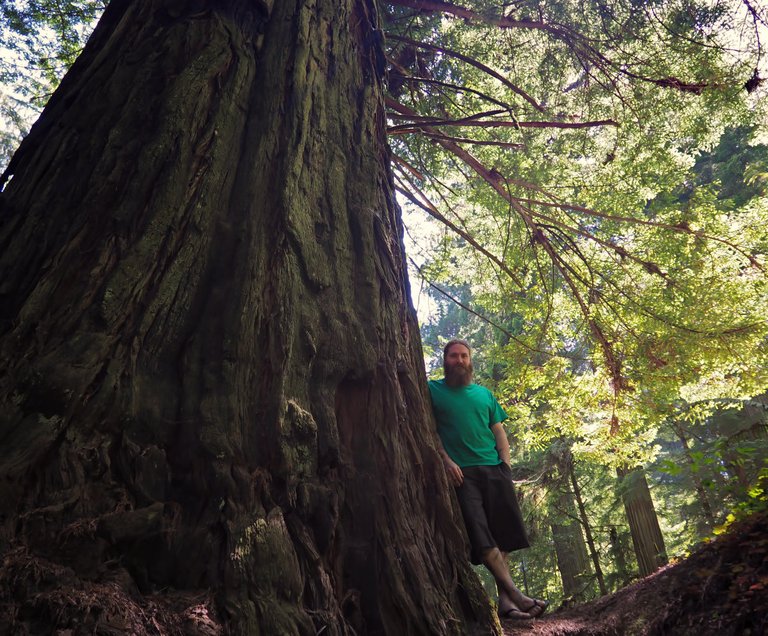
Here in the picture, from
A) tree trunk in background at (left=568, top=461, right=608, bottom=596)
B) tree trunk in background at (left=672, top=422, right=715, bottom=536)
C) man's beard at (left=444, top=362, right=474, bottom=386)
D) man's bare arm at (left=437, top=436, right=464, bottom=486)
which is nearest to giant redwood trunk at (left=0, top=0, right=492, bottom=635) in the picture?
man's bare arm at (left=437, top=436, right=464, bottom=486)

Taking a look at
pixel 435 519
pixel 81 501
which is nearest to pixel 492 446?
pixel 435 519

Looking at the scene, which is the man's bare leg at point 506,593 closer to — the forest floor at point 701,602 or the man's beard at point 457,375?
the forest floor at point 701,602

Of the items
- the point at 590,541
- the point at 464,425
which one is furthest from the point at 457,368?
the point at 590,541

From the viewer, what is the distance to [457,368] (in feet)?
12.6

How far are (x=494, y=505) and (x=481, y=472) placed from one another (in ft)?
0.69

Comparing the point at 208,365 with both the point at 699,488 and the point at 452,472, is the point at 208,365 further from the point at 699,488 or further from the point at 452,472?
the point at 699,488

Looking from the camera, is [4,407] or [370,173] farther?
[370,173]

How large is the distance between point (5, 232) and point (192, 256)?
746 millimetres

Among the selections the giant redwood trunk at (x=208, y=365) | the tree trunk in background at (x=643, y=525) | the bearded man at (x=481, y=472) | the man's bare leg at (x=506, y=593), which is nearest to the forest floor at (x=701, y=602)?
the man's bare leg at (x=506, y=593)

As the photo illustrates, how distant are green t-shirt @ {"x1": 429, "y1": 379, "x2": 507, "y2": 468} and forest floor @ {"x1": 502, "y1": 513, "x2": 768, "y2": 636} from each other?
948mm

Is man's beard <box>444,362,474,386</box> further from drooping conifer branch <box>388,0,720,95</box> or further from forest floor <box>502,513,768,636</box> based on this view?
drooping conifer branch <box>388,0,720,95</box>

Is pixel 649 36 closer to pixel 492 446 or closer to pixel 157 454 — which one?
pixel 492 446

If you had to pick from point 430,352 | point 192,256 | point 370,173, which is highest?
point 430,352

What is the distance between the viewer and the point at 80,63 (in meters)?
3.10
